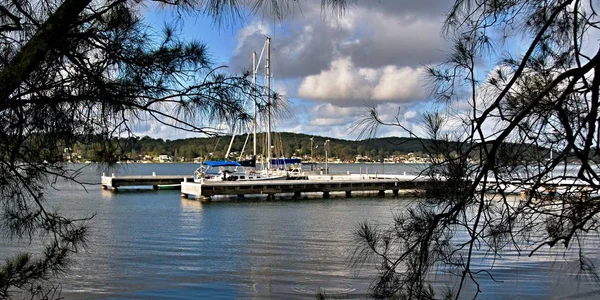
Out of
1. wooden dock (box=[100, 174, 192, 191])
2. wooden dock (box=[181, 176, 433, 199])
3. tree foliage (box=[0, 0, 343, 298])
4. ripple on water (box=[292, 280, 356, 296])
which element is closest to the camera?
tree foliage (box=[0, 0, 343, 298])

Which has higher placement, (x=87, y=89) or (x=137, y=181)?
(x=87, y=89)

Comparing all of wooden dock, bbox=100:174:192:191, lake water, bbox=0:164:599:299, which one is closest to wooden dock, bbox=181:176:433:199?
lake water, bbox=0:164:599:299

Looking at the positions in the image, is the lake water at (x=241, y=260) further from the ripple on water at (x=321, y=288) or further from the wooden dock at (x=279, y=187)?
the wooden dock at (x=279, y=187)

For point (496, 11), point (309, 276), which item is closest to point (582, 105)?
point (496, 11)

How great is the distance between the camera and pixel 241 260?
43.4ft

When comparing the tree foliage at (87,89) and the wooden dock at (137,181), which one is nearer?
the tree foliage at (87,89)

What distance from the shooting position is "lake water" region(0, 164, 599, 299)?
9.72 meters

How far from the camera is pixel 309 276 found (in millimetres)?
11031

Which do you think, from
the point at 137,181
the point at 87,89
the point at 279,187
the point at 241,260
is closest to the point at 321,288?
the point at 241,260

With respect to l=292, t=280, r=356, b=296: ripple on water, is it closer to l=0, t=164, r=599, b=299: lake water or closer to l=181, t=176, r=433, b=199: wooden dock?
l=0, t=164, r=599, b=299: lake water

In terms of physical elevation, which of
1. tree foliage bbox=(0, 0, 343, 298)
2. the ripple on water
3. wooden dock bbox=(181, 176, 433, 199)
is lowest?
the ripple on water

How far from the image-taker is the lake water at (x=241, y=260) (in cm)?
972

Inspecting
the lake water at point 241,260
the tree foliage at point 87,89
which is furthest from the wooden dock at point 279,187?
the tree foliage at point 87,89

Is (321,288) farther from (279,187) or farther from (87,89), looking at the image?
(279,187)
